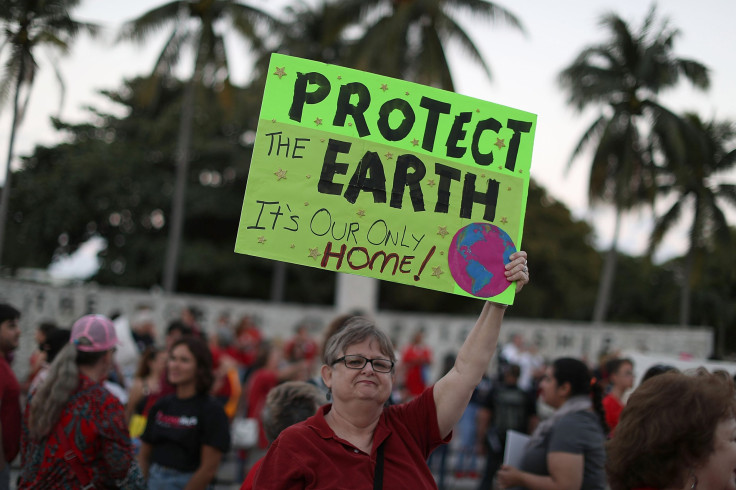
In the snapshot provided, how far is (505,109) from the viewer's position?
10.6ft

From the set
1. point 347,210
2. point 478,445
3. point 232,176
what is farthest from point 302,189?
point 232,176

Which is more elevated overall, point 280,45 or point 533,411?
point 280,45

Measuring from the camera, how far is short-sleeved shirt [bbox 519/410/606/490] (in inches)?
167

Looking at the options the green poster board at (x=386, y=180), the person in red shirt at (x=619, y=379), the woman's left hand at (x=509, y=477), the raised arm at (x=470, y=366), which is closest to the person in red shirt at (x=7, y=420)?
the green poster board at (x=386, y=180)

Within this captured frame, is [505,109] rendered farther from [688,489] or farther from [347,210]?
[688,489]

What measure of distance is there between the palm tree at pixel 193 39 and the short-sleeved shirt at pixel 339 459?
63.3ft

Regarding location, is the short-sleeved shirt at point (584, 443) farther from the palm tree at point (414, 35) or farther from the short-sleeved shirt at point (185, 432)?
the palm tree at point (414, 35)

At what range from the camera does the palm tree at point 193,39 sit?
21.7 metres

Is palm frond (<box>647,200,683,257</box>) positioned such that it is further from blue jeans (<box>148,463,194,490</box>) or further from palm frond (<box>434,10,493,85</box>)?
blue jeans (<box>148,463,194,490</box>)

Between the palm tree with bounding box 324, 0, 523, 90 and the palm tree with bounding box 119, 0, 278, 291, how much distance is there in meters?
2.93

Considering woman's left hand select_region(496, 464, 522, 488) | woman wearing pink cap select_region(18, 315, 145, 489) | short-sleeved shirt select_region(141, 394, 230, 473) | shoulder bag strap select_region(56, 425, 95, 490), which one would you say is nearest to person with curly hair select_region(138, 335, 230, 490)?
short-sleeved shirt select_region(141, 394, 230, 473)

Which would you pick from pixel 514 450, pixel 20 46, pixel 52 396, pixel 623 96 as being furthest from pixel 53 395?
pixel 623 96

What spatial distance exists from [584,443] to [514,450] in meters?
0.63

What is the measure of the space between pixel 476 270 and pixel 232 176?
2999 cm
